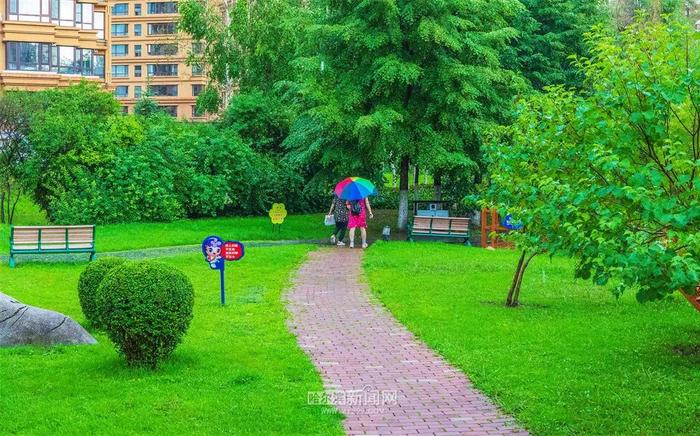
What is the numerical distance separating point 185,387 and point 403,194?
20.1 metres

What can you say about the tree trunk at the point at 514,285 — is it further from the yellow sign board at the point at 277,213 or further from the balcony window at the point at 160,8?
the balcony window at the point at 160,8

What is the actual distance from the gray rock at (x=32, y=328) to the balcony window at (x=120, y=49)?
8010cm

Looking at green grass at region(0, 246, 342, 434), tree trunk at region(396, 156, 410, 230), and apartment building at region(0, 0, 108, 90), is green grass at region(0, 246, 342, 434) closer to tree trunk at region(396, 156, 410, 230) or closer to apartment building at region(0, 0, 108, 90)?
tree trunk at region(396, 156, 410, 230)

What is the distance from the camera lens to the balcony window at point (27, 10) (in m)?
51.5

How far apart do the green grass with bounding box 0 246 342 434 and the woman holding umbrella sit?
975 centimetres

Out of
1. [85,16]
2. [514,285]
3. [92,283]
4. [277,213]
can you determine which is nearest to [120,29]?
[85,16]

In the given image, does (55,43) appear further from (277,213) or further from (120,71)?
(120,71)

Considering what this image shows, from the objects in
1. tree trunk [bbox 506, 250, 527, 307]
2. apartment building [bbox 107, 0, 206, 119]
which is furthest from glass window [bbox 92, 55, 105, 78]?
tree trunk [bbox 506, 250, 527, 307]

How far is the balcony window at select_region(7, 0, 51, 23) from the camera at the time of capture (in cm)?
5150

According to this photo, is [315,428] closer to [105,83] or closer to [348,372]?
[348,372]

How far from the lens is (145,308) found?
922 cm

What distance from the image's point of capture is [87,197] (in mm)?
27625

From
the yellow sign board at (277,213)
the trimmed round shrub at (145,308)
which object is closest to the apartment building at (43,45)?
the yellow sign board at (277,213)

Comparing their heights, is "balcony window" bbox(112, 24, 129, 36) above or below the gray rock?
above
